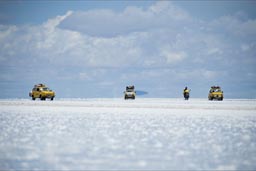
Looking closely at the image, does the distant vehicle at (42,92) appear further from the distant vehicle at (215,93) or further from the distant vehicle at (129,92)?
the distant vehicle at (215,93)

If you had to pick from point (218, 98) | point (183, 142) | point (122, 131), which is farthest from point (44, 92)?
point (183, 142)

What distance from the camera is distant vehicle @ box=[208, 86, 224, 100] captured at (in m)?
61.2

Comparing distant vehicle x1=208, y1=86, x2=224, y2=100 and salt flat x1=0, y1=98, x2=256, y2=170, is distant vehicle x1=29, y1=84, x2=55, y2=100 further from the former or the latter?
salt flat x1=0, y1=98, x2=256, y2=170

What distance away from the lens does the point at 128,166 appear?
9797 mm

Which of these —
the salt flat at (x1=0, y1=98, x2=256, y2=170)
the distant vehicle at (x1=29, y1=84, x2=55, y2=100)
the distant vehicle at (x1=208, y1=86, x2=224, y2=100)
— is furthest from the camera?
the distant vehicle at (x1=208, y1=86, x2=224, y2=100)

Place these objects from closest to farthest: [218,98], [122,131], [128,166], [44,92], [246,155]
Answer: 1. [128,166]
2. [246,155]
3. [122,131]
4. [44,92]
5. [218,98]

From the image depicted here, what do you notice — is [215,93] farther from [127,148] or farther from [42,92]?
[127,148]

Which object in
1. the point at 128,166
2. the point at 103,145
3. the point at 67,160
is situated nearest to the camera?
the point at 128,166

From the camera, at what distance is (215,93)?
61500 millimetres

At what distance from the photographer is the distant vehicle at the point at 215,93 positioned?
61184mm

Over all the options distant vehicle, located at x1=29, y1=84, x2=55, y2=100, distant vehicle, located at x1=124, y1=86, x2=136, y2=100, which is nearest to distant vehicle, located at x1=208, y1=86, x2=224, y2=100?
distant vehicle, located at x1=124, y1=86, x2=136, y2=100

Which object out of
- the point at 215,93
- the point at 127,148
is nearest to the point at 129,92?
the point at 215,93

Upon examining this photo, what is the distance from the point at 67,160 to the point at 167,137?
5.21m

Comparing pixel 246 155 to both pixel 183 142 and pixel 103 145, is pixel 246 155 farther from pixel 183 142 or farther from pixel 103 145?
pixel 103 145
